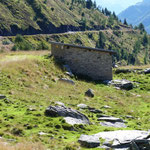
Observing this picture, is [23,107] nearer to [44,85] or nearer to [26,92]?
[26,92]

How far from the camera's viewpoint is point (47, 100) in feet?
63.1

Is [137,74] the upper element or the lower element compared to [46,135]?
upper

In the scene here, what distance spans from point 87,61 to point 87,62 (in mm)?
135

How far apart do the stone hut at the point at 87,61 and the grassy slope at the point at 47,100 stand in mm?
2727

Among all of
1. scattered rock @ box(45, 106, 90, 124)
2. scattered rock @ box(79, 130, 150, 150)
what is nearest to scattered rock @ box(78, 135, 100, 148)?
scattered rock @ box(79, 130, 150, 150)

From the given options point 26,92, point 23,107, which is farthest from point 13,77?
point 23,107

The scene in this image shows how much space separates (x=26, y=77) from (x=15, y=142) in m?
15.4

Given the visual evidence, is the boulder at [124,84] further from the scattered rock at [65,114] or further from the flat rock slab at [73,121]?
the flat rock slab at [73,121]

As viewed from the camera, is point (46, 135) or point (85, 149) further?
point (46, 135)

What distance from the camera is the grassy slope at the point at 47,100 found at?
12087 millimetres

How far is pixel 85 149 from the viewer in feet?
34.9

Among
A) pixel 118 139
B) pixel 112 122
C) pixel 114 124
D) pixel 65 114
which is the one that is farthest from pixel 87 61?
pixel 118 139

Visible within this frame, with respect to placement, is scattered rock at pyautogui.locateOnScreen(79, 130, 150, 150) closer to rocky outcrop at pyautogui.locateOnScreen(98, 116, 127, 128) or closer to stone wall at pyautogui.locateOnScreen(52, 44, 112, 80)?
rocky outcrop at pyautogui.locateOnScreen(98, 116, 127, 128)

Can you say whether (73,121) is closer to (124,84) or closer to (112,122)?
(112,122)
